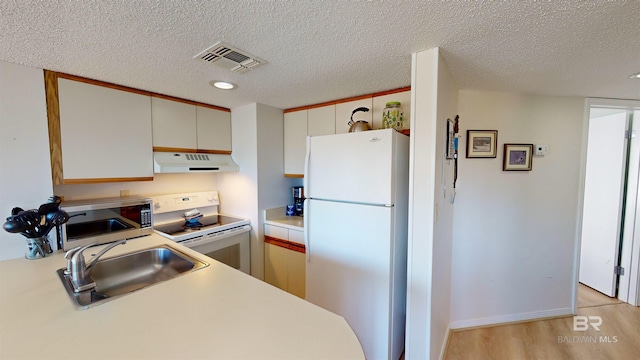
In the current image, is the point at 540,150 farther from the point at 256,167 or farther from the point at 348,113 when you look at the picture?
the point at 256,167

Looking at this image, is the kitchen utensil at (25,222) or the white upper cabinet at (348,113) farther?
the white upper cabinet at (348,113)

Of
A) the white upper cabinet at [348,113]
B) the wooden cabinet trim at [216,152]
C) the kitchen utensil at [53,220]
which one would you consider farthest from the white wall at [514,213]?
the kitchen utensil at [53,220]

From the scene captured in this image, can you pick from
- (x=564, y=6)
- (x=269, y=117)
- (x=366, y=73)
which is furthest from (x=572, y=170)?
(x=269, y=117)

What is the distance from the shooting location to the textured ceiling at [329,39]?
3.26ft

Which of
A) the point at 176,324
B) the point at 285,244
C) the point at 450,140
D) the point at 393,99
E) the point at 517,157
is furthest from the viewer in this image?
the point at 285,244

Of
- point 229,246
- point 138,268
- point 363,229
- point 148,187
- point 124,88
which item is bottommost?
point 229,246

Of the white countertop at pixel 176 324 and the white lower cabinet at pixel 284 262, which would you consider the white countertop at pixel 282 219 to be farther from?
the white countertop at pixel 176 324

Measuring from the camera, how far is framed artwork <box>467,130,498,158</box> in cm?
212

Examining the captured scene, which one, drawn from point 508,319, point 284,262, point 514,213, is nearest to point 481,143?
point 514,213

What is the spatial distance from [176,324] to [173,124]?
6.14 feet

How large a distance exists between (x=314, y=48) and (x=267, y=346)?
4.43ft

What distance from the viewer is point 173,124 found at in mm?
2223

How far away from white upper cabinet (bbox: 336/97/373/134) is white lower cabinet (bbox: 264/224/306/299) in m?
1.06

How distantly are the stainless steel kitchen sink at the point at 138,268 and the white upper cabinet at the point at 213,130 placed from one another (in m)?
1.13
